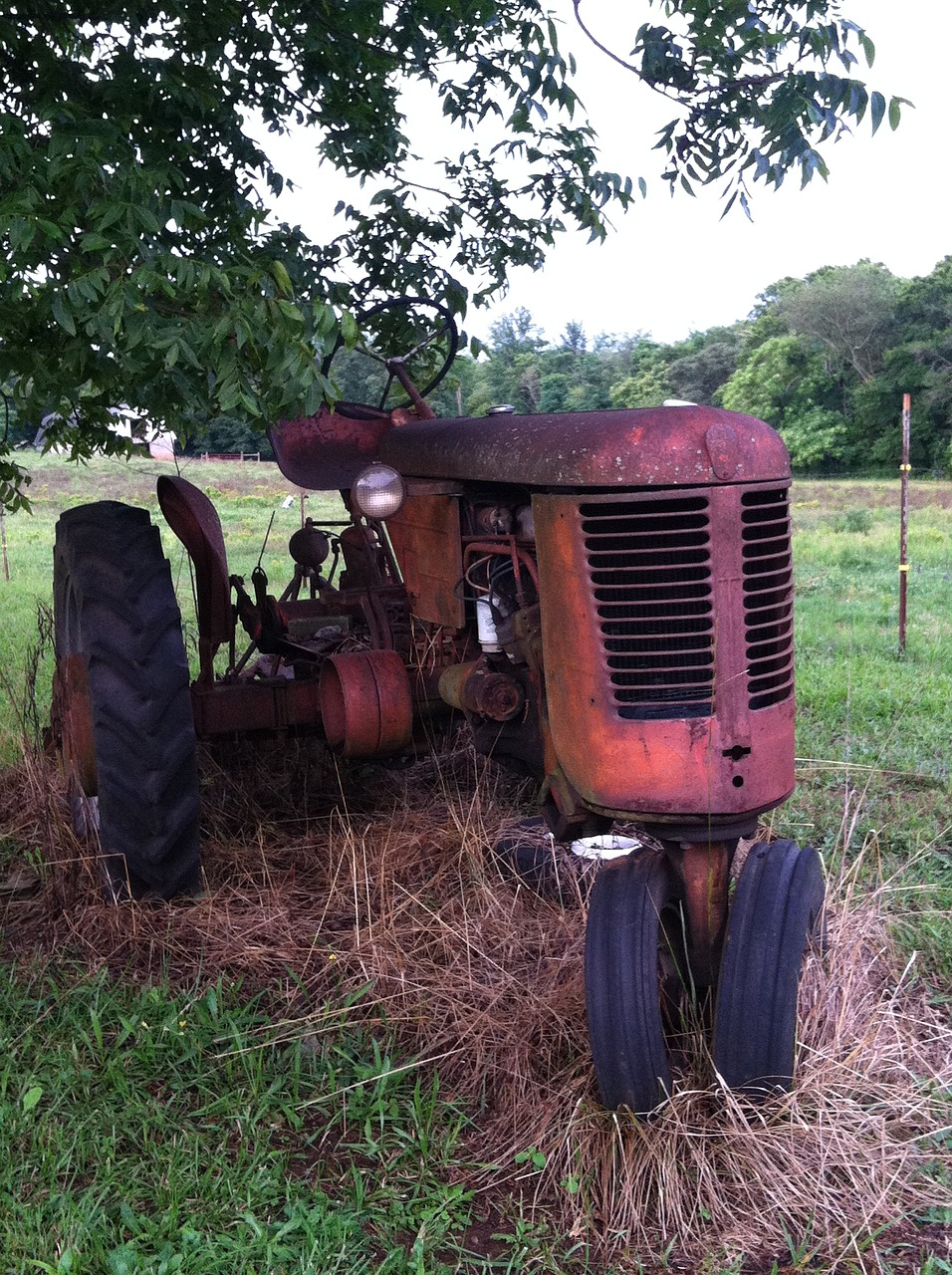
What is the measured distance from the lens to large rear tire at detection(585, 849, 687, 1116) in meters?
2.19

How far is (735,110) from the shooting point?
4289 millimetres

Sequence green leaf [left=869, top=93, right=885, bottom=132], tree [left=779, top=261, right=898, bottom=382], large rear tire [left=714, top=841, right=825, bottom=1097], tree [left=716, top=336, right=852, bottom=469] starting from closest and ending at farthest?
large rear tire [left=714, top=841, right=825, bottom=1097] < green leaf [left=869, top=93, right=885, bottom=132] < tree [left=716, top=336, right=852, bottom=469] < tree [left=779, top=261, right=898, bottom=382]

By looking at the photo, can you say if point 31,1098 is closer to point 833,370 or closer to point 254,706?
point 254,706

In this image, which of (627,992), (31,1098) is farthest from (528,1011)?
(31,1098)

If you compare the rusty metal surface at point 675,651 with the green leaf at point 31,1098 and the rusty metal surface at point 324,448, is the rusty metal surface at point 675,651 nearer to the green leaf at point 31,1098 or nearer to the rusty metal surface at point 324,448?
the green leaf at point 31,1098

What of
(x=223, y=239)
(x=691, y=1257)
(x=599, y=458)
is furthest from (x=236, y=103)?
(x=691, y=1257)

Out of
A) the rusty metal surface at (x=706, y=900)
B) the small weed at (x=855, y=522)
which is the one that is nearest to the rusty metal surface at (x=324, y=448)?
the rusty metal surface at (x=706, y=900)

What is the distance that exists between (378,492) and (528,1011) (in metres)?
1.49

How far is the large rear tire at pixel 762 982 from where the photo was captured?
2.18 metres

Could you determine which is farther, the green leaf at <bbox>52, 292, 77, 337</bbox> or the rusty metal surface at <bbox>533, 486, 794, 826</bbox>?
the green leaf at <bbox>52, 292, 77, 337</bbox>

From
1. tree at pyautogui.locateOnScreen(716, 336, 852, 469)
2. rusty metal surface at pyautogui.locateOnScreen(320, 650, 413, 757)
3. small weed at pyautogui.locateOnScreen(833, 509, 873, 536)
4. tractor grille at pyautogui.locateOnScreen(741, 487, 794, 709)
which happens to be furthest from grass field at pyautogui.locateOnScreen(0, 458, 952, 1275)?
tree at pyautogui.locateOnScreen(716, 336, 852, 469)

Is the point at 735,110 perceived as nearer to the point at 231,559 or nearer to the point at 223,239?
the point at 223,239

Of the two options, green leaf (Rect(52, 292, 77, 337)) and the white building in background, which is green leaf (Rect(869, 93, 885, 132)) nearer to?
green leaf (Rect(52, 292, 77, 337))

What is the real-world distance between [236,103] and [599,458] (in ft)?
10.7
